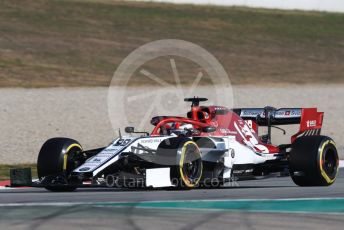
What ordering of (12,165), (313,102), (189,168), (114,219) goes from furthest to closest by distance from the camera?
(313,102)
(12,165)
(189,168)
(114,219)

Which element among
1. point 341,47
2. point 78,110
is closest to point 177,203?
point 78,110

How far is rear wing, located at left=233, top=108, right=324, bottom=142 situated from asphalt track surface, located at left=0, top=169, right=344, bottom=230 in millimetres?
2178

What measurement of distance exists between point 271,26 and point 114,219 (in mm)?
35802

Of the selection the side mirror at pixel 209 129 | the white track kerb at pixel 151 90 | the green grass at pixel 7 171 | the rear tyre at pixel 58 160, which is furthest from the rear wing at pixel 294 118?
the green grass at pixel 7 171

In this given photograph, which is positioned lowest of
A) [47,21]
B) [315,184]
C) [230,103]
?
[315,184]

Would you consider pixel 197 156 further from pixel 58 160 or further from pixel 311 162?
pixel 58 160

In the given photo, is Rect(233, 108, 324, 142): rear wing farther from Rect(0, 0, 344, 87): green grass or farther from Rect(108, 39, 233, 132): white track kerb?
Rect(0, 0, 344, 87): green grass

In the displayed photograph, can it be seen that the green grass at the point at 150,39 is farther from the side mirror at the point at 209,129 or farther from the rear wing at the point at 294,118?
the side mirror at the point at 209,129

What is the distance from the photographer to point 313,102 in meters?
31.5

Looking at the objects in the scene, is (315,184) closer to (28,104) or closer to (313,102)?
(28,104)

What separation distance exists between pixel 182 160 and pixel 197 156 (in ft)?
1.81

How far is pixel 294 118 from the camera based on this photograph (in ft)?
56.5

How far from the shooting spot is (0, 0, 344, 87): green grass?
35.2 meters

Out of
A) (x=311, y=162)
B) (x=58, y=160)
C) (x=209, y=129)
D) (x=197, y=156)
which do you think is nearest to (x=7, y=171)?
(x=58, y=160)
